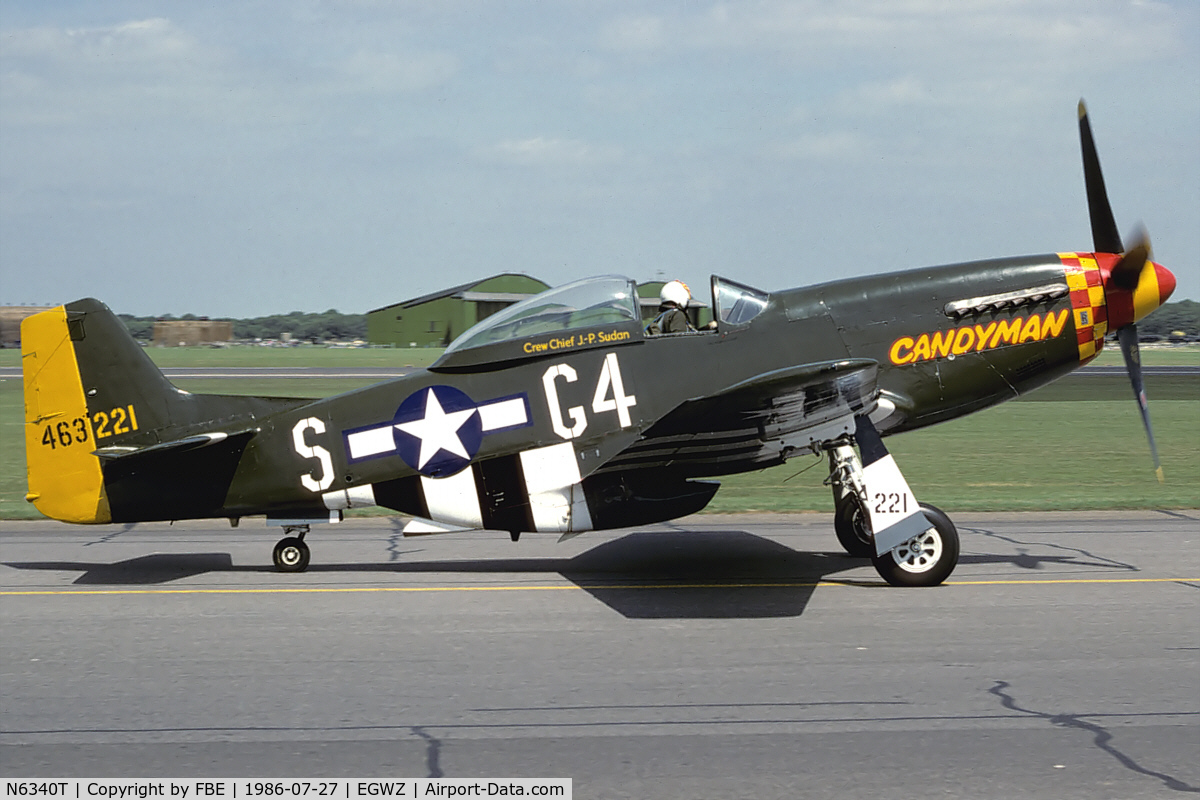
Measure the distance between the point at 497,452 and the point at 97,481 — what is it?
3409 mm

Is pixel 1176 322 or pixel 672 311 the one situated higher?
pixel 672 311

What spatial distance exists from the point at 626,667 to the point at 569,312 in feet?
11.0

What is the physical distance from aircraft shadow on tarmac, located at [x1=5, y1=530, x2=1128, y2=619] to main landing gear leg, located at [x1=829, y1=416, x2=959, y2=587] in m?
0.30

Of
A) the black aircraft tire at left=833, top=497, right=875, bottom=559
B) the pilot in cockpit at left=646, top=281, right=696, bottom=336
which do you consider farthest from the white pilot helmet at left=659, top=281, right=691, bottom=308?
the black aircraft tire at left=833, top=497, right=875, bottom=559

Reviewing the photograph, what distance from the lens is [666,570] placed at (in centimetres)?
928

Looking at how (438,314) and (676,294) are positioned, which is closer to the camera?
(676,294)

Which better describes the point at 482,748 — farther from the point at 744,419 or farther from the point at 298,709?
the point at 744,419

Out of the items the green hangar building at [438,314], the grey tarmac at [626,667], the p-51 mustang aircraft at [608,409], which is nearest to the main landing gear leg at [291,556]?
the grey tarmac at [626,667]

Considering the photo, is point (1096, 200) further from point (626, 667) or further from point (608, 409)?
point (626, 667)

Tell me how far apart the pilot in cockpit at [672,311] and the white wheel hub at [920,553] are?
2408mm

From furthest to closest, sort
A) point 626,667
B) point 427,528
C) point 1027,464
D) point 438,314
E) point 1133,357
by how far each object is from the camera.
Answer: point 438,314 < point 1027,464 < point 1133,357 < point 427,528 < point 626,667

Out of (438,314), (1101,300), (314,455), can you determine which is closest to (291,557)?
(314,455)

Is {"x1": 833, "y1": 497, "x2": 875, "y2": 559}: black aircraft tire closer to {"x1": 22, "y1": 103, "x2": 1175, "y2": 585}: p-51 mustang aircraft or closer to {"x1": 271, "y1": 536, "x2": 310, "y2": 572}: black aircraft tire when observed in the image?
{"x1": 22, "y1": 103, "x2": 1175, "y2": 585}: p-51 mustang aircraft

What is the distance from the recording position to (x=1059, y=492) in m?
13.9
